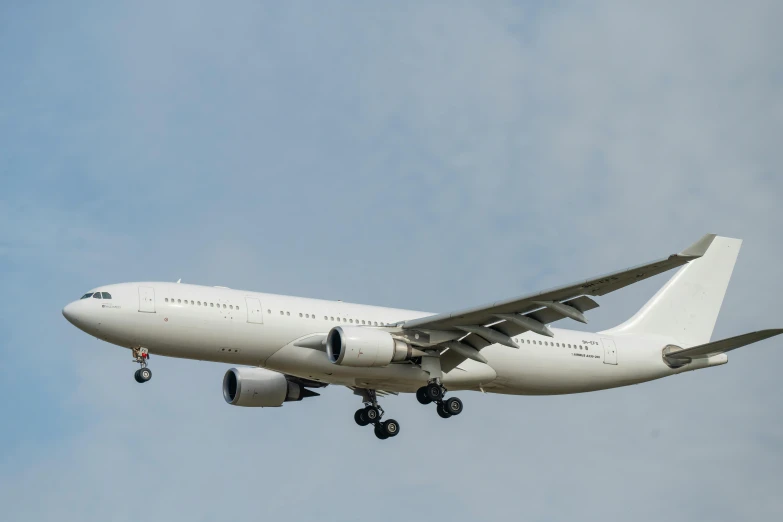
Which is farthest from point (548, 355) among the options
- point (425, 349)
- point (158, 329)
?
point (158, 329)

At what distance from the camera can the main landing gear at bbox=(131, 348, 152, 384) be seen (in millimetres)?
36312

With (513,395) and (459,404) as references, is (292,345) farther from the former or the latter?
(513,395)

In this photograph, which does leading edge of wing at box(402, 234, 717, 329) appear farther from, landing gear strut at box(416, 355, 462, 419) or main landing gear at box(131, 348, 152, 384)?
main landing gear at box(131, 348, 152, 384)

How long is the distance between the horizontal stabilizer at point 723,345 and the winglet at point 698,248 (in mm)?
6237

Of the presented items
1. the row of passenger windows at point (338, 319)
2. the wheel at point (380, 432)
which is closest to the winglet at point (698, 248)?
the row of passenger windows at point (338, 319)

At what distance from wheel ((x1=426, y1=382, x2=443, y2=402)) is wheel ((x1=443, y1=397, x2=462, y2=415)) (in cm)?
44

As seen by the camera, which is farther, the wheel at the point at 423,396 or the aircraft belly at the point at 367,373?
the wheel at the point at 423,396

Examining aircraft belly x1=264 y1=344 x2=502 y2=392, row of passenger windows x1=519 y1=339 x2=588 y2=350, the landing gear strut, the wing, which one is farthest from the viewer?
row of passenger windows x1=519 y1=339 x2=588 y2=350

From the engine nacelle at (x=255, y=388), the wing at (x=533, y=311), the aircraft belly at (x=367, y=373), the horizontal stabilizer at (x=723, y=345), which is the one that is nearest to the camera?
the wing at (x=533, y=311)

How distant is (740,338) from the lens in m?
39.4

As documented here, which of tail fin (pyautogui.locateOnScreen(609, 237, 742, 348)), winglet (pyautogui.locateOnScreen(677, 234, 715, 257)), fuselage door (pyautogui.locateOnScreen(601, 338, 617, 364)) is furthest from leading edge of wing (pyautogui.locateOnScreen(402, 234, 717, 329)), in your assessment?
tail fin (pyautogui.locateOnScreen(609, 237, 742, 348))

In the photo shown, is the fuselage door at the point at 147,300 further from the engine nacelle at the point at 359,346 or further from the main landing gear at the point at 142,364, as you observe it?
the engine nacelle at the point at 359,346

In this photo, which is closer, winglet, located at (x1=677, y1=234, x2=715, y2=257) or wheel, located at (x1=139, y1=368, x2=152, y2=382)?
winglet, located at (x1=677, y1=234, x2=715, y2=257)

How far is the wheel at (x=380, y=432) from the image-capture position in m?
42.1
